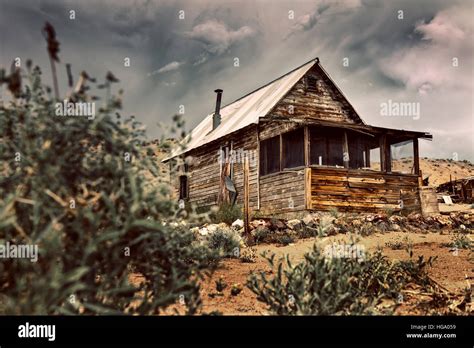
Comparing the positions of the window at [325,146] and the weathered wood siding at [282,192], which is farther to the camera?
the window at [325,146]

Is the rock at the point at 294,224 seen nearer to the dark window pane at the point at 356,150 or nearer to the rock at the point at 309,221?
the rock at the point at 309,221

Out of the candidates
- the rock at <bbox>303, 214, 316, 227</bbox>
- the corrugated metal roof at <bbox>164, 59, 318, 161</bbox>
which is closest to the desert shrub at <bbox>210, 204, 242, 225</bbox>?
the rock at <bbox>303, 214, 316, 227</bbox>

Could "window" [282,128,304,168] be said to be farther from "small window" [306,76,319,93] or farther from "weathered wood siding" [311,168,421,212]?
"weathered wood siding" [311,168,421,212]

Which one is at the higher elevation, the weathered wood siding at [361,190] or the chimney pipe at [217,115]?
the chimney pipe at [217,115]

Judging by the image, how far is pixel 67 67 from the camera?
2.80 m

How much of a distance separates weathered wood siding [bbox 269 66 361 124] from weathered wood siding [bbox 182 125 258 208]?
176cm

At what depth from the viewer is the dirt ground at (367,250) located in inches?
247
